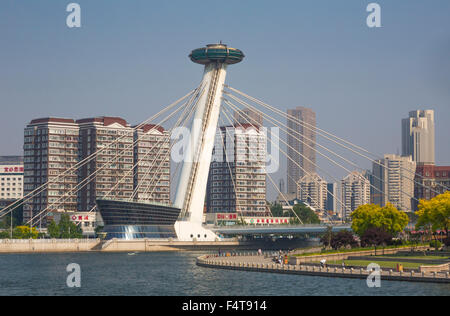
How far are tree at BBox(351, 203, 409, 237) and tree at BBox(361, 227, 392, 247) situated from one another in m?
8.26

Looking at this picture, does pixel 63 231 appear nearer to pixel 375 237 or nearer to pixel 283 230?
pixel 283 230

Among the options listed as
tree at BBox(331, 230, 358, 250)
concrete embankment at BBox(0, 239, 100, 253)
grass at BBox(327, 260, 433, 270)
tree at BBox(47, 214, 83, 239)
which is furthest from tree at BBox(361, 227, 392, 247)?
tree at BBox(47, 214, 83, 239)

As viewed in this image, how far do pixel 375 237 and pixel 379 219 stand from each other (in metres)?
12.1

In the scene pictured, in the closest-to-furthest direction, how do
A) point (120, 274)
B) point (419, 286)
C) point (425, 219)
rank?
point (419, 286) < point (120, 274) < point (425, 219)

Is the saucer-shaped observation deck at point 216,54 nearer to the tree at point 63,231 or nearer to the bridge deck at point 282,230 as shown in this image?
the bridge deck at point 282,230

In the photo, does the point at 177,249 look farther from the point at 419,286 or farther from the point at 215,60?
the point at 419,286

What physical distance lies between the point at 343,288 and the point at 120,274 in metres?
32.4

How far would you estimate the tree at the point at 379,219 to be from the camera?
123m

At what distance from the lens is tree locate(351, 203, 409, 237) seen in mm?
122625

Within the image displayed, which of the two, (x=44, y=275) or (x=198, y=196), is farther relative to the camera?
(x=198, y=196)

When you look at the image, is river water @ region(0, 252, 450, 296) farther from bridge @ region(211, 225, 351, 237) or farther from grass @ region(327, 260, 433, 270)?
bridge @ region(211, 225, 351, 237)

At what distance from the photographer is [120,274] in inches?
3688

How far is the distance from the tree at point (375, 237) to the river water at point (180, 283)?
84.3ft

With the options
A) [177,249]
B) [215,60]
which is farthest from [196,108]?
[177,249]
